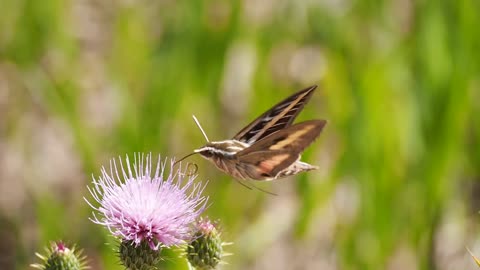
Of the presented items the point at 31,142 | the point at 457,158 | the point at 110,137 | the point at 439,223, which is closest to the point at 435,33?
the point at 457,158

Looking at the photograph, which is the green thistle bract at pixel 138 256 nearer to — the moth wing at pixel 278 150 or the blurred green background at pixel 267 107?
the moth wing at pixel 278 150

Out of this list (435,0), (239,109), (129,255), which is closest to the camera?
(129,255)

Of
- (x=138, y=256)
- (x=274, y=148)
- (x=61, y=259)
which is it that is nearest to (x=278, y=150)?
(x=274, y=148)

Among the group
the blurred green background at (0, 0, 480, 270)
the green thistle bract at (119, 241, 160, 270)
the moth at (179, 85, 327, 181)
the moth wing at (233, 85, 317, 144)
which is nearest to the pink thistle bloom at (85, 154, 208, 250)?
the green thistle bract at (119, 241, 160, 270)

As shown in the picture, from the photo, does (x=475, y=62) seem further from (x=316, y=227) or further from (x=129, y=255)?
(x=129, y=255)

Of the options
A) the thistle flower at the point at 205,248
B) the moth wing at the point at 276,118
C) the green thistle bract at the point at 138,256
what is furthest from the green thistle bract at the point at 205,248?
the moth wing at the point at 276,118

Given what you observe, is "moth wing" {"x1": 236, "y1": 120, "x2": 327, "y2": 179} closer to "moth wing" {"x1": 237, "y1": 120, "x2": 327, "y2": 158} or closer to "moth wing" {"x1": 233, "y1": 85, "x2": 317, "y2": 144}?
"moth wing" {"x1": 237, "y1": 120, "x2": 327, "y2": 158}
